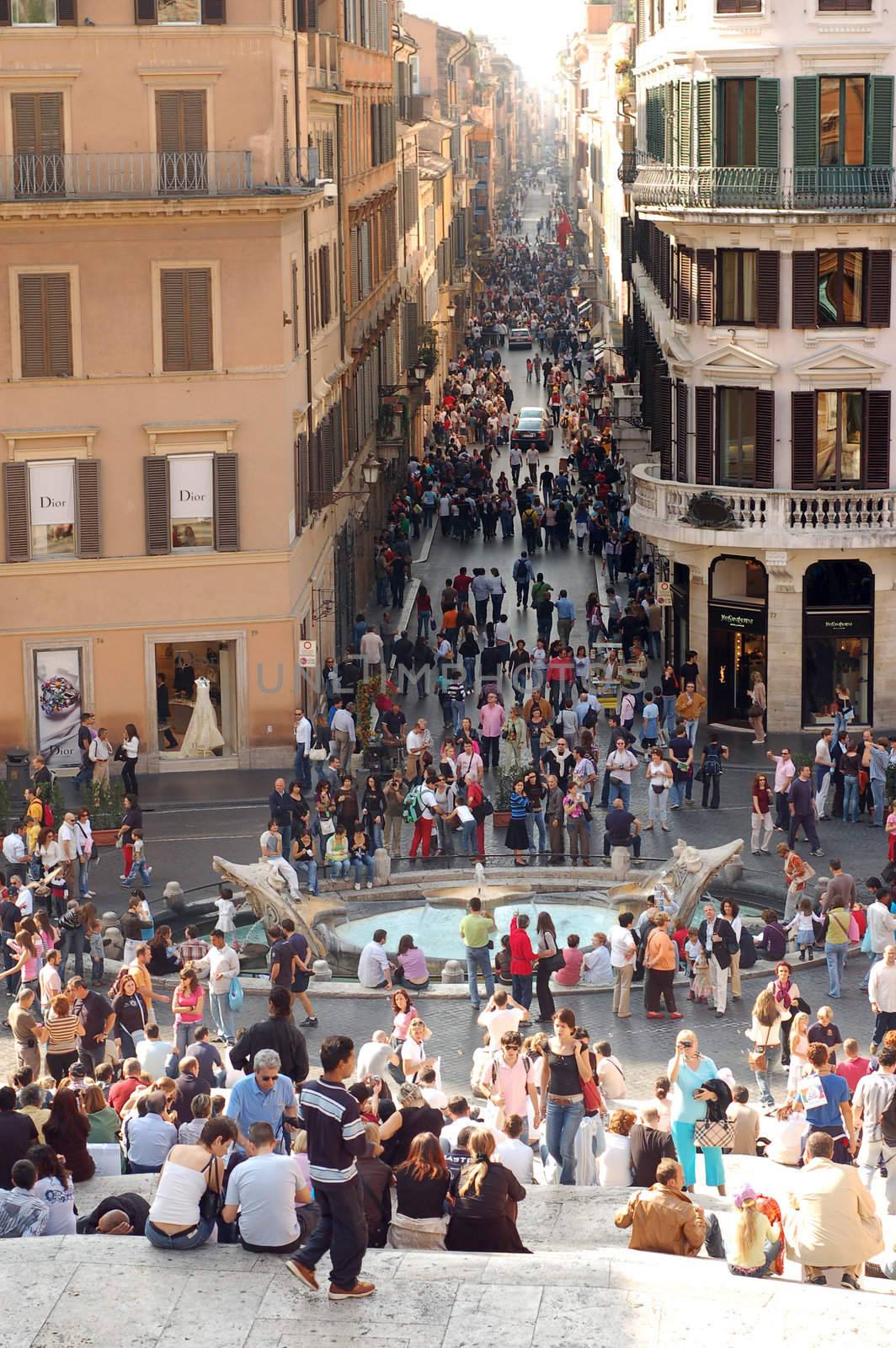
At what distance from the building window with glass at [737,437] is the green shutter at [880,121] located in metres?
4.74

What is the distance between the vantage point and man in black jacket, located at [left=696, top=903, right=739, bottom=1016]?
28391 millimetres

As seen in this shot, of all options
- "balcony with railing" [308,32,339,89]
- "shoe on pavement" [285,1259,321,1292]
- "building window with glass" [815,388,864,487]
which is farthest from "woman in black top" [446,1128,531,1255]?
"balcony with railing" [308,32,339,89]

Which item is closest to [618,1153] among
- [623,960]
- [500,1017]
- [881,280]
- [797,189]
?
[500,1017]

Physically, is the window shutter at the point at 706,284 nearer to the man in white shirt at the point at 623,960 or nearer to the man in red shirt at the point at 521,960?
the man in white shirt at the point at 623,960

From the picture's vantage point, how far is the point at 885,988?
25.7 metres

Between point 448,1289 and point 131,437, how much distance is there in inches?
1060

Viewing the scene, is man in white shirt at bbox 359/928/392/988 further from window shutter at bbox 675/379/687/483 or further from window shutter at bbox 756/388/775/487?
window shutter at bbox 675/379/687/483

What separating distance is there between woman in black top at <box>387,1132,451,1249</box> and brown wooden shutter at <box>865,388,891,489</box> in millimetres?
28853

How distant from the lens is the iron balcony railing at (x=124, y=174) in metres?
39.8

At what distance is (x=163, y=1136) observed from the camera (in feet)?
63.6

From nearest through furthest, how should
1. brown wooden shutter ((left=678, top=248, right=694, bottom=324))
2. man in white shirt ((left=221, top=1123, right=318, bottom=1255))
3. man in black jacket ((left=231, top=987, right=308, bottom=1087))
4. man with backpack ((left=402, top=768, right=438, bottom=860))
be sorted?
man in white shirt ((left=221, top=1123, right=318, bottom=1255)) → man in black jacket ((left=231, top=987, right=308, bottom=1087)) → man with backpack ((left=402, top=768, right=438, bottom=860)) → brown wooden shutter ((left=678, top=248, right=694, bottom=324))

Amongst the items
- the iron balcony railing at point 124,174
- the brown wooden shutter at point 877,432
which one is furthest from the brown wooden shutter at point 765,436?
the iron balcony railing at point 124,174

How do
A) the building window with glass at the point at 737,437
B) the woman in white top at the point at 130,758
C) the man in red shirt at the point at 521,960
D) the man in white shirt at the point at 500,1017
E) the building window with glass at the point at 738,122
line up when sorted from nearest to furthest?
the man in white shirt at the point at 500,1017 < the man in red shirt at the point at 521,960 < the woman in white top at the point at 130,758 < the building window with glass at the point at 738,122 < the building window with glass at the point at 737,437

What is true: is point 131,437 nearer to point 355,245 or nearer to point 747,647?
point 747,647
